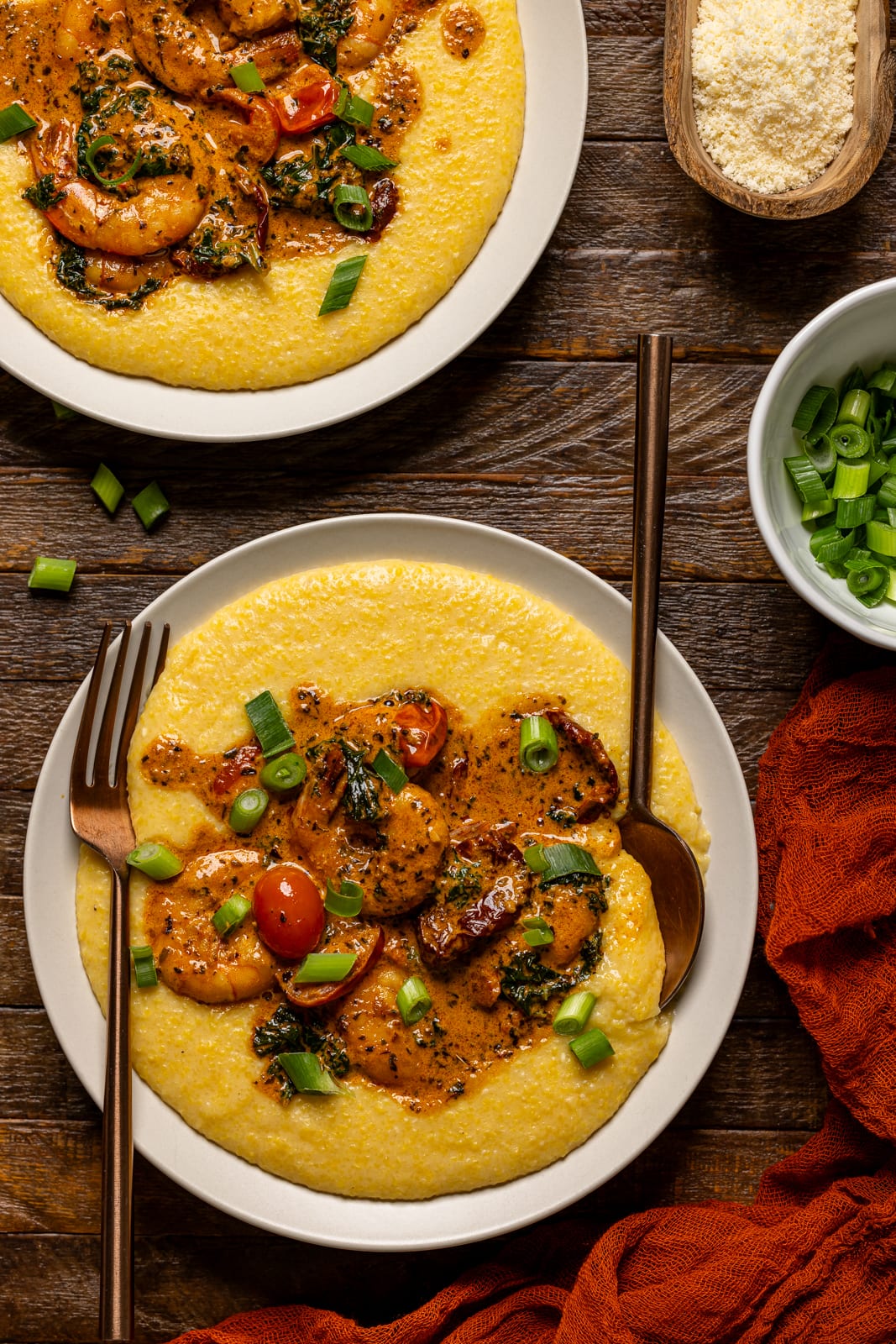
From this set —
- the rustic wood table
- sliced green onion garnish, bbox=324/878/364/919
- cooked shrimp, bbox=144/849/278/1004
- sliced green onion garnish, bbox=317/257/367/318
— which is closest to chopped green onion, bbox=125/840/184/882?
cooked shrimp, bbox=144/849/278/1004

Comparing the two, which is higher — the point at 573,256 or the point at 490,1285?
the point at 573,256

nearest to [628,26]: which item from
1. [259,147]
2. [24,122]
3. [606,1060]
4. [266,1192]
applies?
[259,147]

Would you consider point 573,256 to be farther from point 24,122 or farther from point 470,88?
point 24,122

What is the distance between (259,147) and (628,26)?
4.14 feet

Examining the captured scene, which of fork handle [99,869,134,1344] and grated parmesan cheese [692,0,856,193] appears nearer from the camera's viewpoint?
fork handle [99,869,134,1344]

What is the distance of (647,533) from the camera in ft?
9.66

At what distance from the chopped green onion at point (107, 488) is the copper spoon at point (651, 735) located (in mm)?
1642

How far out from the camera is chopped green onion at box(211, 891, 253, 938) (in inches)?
117

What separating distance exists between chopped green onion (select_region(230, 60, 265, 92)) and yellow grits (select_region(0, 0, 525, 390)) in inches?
18.6

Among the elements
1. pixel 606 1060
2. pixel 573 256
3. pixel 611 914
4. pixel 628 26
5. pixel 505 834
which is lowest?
pixel 606 1060

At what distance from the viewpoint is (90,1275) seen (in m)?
3.37

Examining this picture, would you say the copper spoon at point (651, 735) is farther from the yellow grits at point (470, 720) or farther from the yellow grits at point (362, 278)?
the yellow grits at point (362, 278)

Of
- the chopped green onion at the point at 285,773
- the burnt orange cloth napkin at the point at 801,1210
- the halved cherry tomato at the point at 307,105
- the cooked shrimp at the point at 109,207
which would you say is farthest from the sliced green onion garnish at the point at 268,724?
the halved cherry tomato at the point at 307,105

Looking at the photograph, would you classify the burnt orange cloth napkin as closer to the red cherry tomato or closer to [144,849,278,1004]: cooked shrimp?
[144,849,278,1004]: cooked shrimp
